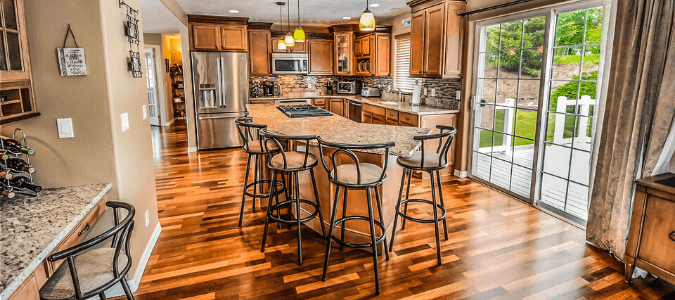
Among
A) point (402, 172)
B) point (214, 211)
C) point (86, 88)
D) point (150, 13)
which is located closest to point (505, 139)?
point (402, 172)

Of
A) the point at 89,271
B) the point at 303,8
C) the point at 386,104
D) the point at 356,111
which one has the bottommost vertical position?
the point at 89,271

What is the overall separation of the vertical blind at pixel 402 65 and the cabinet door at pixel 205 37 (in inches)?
118

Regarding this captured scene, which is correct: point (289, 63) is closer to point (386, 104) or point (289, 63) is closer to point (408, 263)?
point (386, 104)

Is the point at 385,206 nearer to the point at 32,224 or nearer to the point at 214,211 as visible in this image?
the point at 214,211

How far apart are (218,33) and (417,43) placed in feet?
10.8

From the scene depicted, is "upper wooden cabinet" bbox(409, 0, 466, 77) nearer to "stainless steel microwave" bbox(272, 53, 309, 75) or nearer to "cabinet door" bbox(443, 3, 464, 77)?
"cabinet door" bbox(443, 3, 464, 77)

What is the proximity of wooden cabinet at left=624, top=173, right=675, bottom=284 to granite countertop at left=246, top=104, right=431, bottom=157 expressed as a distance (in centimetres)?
140

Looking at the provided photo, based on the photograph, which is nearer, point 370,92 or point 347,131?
point 347,131

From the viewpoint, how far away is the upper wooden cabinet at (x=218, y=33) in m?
6.09

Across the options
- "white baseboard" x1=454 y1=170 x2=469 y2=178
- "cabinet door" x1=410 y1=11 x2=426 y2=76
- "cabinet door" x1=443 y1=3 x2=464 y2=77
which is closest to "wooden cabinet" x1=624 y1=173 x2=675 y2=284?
"white baseboard" x1=454 y1=170 x2=469 y2=178

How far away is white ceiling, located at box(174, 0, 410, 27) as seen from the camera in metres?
5.18

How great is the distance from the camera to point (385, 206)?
112 inches

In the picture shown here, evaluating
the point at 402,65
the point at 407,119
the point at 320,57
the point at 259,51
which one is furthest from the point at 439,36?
the point at 259,51

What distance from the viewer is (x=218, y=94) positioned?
6.36 m
